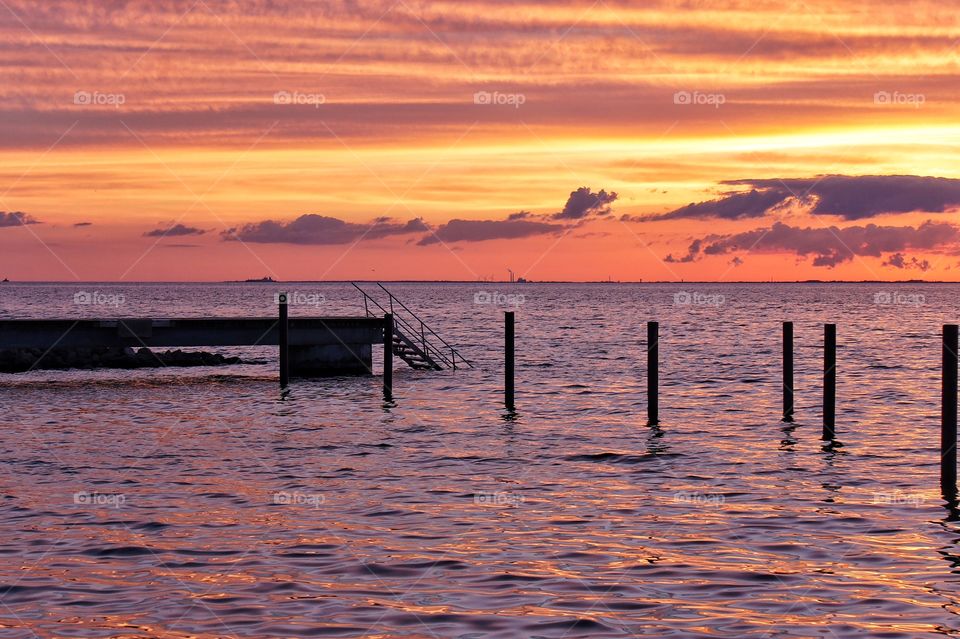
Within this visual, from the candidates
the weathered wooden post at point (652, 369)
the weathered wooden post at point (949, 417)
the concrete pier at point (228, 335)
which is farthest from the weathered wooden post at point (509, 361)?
the weathered wooden post at point (949, 417)

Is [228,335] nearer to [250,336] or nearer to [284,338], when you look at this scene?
[250,336]

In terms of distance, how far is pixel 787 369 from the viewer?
27.8 m

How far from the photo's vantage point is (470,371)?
4675 cm

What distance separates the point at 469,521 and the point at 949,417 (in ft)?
28.5

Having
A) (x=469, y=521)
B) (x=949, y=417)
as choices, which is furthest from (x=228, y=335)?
(x=949, y=417)

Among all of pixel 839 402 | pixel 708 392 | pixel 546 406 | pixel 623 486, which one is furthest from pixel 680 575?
pixel 708 392

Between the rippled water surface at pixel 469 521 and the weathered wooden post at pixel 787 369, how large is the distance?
1.64 ft

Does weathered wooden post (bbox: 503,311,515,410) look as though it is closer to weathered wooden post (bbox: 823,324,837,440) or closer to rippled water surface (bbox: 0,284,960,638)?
rippled water surface (bbox: 0,284,960,638)

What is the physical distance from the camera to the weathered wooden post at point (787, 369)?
27.1m

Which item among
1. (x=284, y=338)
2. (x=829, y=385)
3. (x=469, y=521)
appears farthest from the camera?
(x=284, y=338)

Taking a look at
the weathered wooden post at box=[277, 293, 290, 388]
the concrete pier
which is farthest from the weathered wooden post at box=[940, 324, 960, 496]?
the concrete pier

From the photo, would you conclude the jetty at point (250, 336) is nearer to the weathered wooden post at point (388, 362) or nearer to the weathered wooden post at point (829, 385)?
the weathered wooden post at point (388, 362)

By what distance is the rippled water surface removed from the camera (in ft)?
36.7

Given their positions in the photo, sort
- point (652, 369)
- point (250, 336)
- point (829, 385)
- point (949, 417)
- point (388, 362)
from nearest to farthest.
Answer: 1. point (949, 417)
2. point (829, 385)
3. point (652, 369)
4. point (388, 362)
5. point (250, 336)
